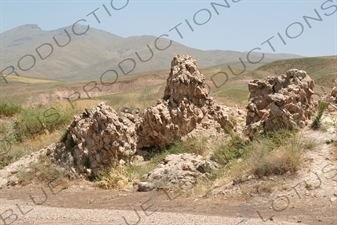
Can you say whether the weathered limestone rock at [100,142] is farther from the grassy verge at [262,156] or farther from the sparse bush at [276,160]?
the sparse bush at [276,160]

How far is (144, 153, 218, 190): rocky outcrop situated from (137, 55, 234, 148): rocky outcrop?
148 cm

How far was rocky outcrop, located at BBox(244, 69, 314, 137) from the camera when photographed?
10836 millimetres

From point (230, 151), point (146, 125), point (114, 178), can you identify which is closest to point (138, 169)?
point (114, 178)

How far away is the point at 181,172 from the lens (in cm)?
1062

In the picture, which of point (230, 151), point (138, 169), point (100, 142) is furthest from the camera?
point (100, 142)

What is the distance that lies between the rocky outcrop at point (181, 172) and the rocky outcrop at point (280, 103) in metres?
1.40

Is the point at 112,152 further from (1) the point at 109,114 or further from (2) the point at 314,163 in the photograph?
(2) the point at 314,163

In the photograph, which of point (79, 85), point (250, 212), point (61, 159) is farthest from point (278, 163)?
point (79, 85)

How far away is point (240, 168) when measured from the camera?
10055mm

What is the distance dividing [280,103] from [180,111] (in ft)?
9.40

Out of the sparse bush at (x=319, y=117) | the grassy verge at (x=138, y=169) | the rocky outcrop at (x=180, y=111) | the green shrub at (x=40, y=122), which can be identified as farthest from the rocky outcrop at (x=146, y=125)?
the green shrub at (x=40, y=122)

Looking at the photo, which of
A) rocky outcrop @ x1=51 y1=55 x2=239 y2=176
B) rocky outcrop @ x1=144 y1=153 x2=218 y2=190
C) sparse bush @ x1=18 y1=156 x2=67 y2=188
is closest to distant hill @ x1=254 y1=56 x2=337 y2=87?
rocky outcrop @ x1=51 y1=55 x2=239 y2=176

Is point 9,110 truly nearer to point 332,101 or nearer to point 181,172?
point 181,172

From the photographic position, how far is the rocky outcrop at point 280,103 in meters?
10.8
